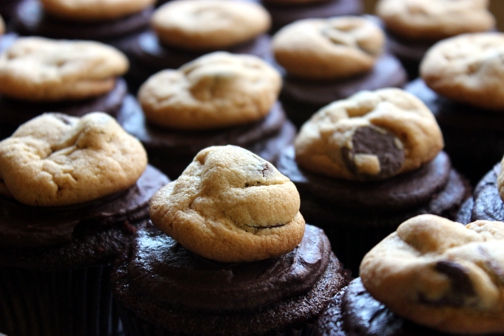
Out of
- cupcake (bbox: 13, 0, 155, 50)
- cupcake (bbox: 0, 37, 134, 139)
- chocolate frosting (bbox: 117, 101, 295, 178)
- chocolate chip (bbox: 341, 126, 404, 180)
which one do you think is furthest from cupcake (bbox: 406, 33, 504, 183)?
cupcake (bbox: 13, 0, 155, 50)

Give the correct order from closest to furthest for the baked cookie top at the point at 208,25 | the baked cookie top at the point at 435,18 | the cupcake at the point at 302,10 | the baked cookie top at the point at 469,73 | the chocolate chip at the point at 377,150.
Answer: the chocolate chip at the point at 377,150
the baked cookie top at the point at 469,73
the baked cookie top at the point at 208,25
the baked cookie top at the point at 435,18
the cupcake at the point at 302,10

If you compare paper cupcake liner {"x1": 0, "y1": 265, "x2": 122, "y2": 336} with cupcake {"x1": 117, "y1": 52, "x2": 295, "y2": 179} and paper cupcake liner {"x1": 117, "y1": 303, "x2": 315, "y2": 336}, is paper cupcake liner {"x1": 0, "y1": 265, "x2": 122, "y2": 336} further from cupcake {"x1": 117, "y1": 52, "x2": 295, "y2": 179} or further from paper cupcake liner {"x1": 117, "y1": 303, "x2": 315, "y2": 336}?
cupcake {"x1": 117, "y1": 52, "x2": 295, "y2": 179}

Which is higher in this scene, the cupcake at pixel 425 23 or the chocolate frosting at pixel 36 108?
the cupcake at pixel 425 23

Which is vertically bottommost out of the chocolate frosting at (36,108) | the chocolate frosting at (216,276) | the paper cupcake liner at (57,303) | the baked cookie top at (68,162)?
the paper cupcake liner at (57,303)

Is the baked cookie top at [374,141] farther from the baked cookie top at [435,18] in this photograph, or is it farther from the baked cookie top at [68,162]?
the baked cookie top at [435,18]

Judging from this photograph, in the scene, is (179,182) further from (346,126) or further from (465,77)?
(465,77)

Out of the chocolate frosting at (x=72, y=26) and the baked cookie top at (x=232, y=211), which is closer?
the baked cookie top at (x=232, y=211)

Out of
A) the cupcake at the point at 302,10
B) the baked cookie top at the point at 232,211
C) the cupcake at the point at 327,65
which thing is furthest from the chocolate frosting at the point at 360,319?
the cupcake at the point at 302,10
